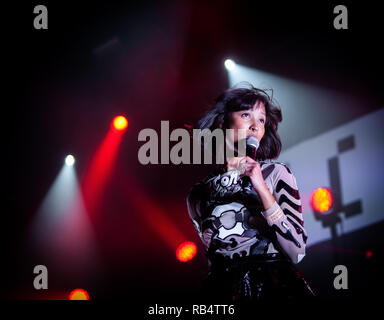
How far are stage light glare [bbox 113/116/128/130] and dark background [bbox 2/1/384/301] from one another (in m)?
0.08

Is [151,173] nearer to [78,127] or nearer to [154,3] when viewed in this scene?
[78,127]

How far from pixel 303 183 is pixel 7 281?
353 cm

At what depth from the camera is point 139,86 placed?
15.4ft

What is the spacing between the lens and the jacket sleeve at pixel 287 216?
1.81 metres

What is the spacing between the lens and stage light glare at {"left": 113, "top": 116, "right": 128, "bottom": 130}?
15.3 ft

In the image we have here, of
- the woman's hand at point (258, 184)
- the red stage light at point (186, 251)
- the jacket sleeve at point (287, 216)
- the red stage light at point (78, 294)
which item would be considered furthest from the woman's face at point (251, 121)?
the red stage light at point (78, 294)

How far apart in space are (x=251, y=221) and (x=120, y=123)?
303 cm

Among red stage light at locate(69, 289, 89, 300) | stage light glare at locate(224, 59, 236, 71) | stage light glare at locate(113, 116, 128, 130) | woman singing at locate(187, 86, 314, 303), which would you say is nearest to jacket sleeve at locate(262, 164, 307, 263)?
woman singing at locate(187, 86, 314, 303)

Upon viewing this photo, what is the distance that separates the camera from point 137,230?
4648mm

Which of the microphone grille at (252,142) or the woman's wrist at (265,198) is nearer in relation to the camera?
the woman's wrist at (265,198)

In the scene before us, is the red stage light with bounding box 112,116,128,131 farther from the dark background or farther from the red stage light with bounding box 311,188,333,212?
the red stage light with bounding box 311,188,333,212

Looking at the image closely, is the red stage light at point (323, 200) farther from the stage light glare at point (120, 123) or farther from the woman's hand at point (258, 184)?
the stage light glare at point (120, 123)

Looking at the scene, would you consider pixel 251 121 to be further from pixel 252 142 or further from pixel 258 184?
pixel 258 184

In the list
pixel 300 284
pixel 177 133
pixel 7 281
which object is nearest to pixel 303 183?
pixel 177 133
